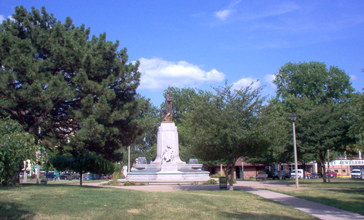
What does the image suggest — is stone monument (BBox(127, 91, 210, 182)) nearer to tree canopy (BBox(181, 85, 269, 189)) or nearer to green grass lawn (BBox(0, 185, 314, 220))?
tree canopy (BBox(181, 85, 269, 189))

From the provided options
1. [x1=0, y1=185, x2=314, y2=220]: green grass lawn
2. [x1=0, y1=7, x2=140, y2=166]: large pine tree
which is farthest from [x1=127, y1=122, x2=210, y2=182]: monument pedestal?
[x1=0, y1=185, x2=314, y2=220]: green grass lawn

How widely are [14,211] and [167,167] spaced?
63.6 ft

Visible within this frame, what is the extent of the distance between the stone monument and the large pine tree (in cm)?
431

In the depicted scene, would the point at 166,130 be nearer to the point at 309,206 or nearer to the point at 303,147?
the point at 303,147

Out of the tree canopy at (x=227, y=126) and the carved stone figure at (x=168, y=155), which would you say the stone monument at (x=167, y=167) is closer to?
the carved stone figure at (x=168, y=155)

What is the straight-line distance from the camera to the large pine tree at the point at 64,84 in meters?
20.0

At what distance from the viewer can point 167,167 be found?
29.7 meters

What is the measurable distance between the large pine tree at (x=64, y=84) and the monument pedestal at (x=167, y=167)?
432 cm

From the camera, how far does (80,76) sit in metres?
20.9

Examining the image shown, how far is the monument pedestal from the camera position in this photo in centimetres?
2762

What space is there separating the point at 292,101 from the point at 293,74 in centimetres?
1410

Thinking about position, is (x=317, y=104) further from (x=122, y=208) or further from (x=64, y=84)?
(x=122, y=208)

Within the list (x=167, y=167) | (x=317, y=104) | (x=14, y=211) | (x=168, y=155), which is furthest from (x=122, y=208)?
(x=317, y=104)

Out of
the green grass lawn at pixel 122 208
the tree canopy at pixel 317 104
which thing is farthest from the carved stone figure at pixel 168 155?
the green grass lawn at pixel 122 208
